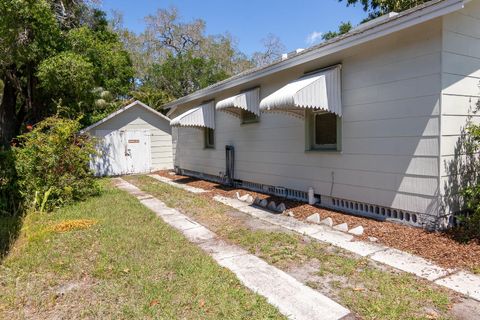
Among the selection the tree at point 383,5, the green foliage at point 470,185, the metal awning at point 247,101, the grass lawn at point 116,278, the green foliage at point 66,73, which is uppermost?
the tree at point 383,5

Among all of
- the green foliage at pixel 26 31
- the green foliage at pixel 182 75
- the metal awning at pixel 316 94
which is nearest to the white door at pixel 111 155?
the green foliage at pixel 26 31

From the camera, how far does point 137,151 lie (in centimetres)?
1555

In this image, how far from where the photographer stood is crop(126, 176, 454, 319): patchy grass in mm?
2834

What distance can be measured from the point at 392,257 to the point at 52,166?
7.24 metres

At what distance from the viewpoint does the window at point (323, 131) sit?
6.25 meters

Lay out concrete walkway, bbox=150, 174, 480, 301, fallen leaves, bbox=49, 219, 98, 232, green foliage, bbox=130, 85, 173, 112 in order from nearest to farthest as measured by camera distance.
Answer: concrete walkway, bbox=150, 174, 480, 301 < fallen leaves, bbox=49, 219, 98, 232 < green foliage, bbox=130, 85, 173, 112

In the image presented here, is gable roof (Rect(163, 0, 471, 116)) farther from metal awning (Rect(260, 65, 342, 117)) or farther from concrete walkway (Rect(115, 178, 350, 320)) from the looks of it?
concrete walkway (Rect(115, 178, 350, 320))

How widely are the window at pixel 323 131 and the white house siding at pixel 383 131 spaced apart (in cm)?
17

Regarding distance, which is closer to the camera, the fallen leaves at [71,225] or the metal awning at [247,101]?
the fallen leaves at [71,225]

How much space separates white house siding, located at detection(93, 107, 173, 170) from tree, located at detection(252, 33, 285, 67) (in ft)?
60.6

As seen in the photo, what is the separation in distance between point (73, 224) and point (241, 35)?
2889 centimetres

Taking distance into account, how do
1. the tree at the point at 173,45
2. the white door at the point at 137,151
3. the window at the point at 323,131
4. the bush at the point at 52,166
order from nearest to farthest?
1. the window at the point at 323,131
2. the bush at the point at 52,166
3. the white door at the point at 137,151
4. the tree at the point at 173,45

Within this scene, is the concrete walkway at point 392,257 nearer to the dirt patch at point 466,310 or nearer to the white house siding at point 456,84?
the dirt patch at point 466,310

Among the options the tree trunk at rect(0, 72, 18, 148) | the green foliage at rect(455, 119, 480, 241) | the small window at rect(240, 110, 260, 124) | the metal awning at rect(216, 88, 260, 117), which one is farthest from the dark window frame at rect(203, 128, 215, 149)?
the tree trunk at rect(0, 72, 18, 148)
